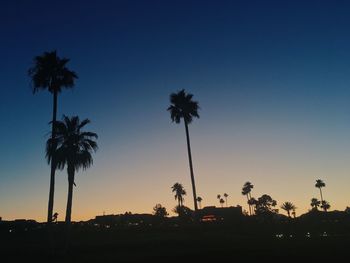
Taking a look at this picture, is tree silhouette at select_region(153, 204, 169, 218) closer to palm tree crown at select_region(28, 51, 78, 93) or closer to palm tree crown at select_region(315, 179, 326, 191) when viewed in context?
palm tree crown at select_region(315, 179, 326, 191)

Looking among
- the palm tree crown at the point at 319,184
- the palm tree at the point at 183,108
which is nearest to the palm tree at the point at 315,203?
the palm tree crown at the point at 319,184

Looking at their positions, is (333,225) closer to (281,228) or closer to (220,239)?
(281,228)

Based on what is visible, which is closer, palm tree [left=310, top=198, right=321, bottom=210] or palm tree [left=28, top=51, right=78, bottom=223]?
palm tree [left=28, top=51, right=78, bottom=223]

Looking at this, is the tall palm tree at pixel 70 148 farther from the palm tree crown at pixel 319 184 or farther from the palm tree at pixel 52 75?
the palm tree crown at pixel 319 184

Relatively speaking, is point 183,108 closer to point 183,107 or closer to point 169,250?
point 183,107

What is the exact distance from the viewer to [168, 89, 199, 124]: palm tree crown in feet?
187

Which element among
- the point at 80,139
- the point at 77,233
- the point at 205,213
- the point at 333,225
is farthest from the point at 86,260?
the point at 205,213

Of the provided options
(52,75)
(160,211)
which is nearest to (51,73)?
(52,75)

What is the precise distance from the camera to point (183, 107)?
5706cm

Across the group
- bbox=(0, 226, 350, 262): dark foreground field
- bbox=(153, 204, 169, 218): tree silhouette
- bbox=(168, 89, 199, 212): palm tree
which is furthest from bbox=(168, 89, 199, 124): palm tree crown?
bbox=(153, 204, 169, 218): tree silhouette

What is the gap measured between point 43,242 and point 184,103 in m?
28.3

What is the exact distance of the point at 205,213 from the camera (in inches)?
4572

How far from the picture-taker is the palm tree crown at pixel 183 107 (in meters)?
57.0

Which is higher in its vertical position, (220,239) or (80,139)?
(80,139)
